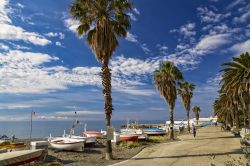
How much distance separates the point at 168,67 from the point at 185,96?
1187 inches

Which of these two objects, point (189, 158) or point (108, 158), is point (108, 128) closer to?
point (108, 158)

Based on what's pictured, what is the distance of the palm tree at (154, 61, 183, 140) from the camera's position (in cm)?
4681

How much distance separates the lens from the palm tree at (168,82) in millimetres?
46812

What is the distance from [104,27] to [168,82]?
77.9 feet

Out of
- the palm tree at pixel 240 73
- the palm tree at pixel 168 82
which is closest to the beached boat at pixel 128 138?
the palm tree at pixel 168 82

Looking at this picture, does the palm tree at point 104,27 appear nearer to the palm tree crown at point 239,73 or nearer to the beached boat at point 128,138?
the beached boat at point 128,138

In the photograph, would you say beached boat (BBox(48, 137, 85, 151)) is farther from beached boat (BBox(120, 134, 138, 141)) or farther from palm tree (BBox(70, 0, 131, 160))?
beached boat (BBox(120, 134, 138, 141))

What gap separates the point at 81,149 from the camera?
29922 mm

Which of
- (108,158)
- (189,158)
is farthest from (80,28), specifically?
(189,158)

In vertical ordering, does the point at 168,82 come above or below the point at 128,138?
above

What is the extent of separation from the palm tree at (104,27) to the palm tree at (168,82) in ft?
71.9

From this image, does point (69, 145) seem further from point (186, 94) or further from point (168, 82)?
point (186, 94)

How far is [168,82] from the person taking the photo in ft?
153

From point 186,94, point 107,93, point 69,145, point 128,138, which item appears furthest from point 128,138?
point 186,94
